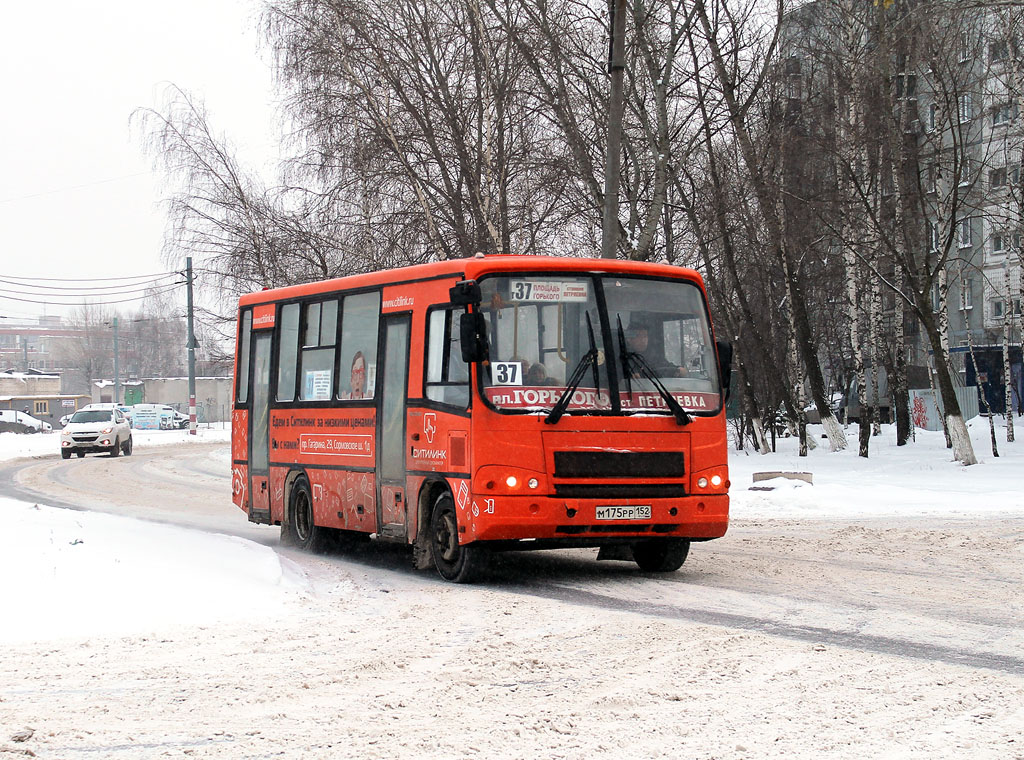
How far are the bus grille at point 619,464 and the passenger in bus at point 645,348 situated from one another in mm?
736

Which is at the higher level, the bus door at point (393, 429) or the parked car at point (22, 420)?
the parked car at point (22, 420)

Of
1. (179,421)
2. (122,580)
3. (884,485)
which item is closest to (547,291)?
(122,580)

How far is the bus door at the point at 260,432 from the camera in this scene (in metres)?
16.9

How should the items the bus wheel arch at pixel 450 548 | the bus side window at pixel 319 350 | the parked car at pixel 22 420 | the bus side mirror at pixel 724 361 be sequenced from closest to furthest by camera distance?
the bus wheel arch at pixel 450 548
the bus side mirror at pixel 724 361
the bus side window at pixel 319 350
the parked car at pixel 22 420

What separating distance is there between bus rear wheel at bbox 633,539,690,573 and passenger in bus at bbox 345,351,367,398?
3189mm

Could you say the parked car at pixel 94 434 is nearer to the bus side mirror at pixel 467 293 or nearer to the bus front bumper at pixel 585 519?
the bus side mirror at pixel 467 293

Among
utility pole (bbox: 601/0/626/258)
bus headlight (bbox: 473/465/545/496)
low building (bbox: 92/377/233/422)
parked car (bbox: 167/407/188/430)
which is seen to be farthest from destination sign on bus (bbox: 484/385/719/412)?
low building (bbox: 92/377/233/422)

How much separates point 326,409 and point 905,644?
793cm

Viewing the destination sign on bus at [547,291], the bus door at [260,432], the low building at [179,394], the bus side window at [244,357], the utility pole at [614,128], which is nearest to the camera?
the destination sign on bus at [547,291]

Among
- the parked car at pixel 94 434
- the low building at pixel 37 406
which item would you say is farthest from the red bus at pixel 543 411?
the low building at pixel 37 406

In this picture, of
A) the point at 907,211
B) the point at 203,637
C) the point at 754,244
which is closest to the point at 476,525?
the point at 203,637

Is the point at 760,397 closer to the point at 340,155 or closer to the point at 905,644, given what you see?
the point at 340,155

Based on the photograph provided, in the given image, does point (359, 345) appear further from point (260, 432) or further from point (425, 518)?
point (260, 432)

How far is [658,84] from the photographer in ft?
93.9
